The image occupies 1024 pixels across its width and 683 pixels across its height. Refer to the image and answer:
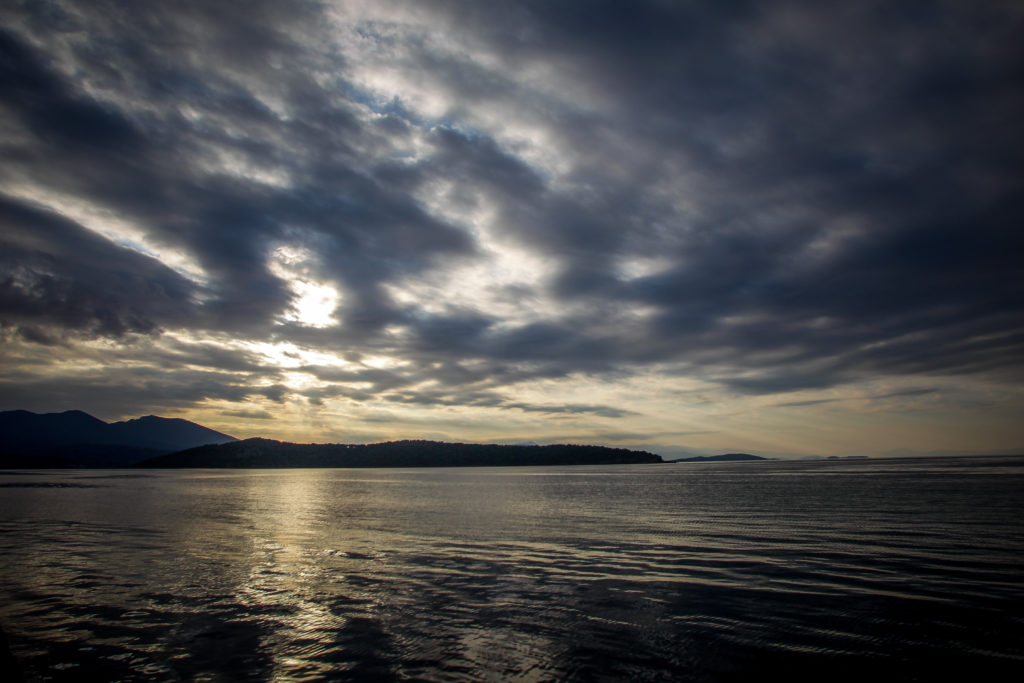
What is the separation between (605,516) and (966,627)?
2793 centimetres

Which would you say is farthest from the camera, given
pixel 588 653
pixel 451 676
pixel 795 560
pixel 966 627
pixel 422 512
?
pixel 422 512

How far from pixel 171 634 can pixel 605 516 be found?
103 ft

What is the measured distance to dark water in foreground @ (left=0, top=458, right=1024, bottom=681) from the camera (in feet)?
38.7

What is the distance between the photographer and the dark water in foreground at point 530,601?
38.7 feet

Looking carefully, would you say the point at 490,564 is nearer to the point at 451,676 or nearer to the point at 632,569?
the point at 632,569

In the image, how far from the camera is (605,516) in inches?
1586

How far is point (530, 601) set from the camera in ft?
54.9

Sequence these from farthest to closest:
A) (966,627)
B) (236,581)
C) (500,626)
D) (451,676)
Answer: (236,581), (500,626), (966,627), (451,676)

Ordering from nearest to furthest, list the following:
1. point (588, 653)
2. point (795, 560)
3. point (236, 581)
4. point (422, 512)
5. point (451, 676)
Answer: point (451, 676)
point (588, 653)
point (236, 581)
point (795, 560)
point (422, 512)

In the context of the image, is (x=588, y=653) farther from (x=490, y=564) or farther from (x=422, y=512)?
(x=422, y=512)

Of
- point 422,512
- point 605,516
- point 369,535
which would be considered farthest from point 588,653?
point 422,512

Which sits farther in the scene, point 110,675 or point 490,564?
point 490,564

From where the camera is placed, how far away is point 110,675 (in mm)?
11461

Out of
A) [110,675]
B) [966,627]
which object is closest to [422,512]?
[110,675]
